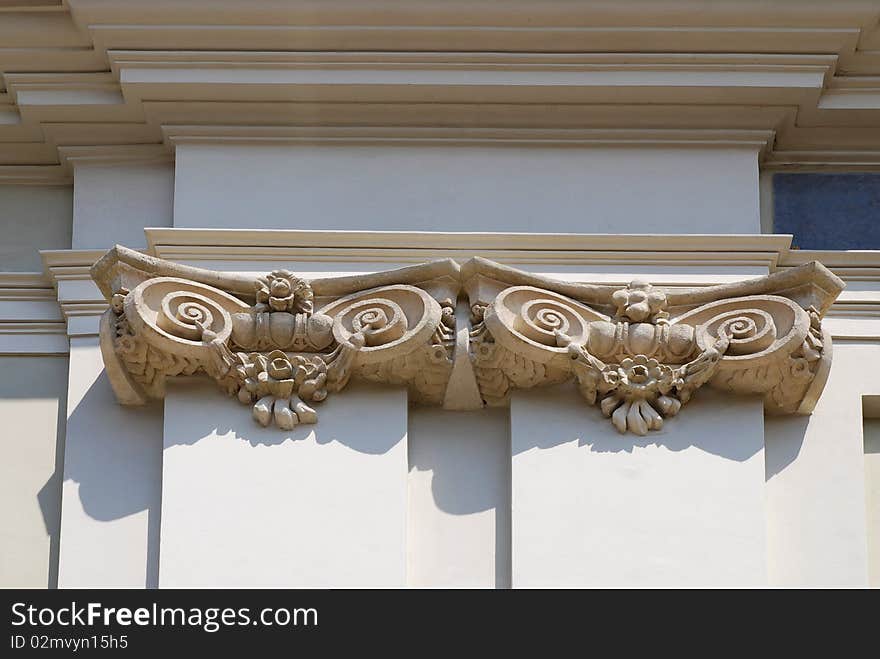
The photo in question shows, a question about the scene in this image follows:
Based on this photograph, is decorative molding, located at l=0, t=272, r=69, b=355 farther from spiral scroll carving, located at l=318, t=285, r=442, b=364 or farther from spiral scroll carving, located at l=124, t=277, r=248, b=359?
spiral scroll carving, located at l=318, t=285, r=442, b=364

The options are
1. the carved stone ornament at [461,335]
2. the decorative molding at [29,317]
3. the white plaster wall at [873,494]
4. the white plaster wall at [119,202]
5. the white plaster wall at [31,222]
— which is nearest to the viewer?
the carved stone ornament at [461,335]

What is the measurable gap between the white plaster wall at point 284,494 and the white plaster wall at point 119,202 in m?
0.87

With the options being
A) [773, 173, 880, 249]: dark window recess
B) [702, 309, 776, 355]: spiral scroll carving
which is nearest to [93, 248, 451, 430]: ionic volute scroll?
[702, 309, 776, 355]: spiral scroll carving

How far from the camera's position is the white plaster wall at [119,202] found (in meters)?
9.80

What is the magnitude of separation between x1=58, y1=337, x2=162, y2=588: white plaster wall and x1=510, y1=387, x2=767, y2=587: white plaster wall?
1.36m

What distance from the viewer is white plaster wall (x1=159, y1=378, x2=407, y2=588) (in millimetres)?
8852

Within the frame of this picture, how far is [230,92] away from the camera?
977 centimetres

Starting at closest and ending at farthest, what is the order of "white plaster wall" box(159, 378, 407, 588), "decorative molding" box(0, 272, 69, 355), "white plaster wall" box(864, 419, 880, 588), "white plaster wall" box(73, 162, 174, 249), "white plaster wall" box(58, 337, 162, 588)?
1. "white plaster wall" box(159, 378, 407, 588)
2. "white plaster wall" box(58, 337, 162, 588)
3. "white plaster wall" box(864, 419, 880, 588)
4. "decorative molding" box(0, 272, 69, 355)
5. "white plaster wall" box(73, 162, 174, 249)

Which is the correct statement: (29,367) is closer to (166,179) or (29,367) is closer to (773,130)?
(166,179)

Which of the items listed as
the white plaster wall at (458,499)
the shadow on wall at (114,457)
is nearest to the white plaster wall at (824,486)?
the white plaster wall at (458,499)

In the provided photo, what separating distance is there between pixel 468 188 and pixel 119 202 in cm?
141

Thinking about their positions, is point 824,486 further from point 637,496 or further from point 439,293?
point 439,293

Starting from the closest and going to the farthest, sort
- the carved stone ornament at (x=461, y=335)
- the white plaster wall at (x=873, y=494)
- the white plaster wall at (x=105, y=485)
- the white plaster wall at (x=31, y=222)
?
the white plaster wall at (x=105, y=485) → the carved stone ornament at (x=461, y=335) → the white plaster wall at (x=873, y=494) → the white plaster wall at (x=31, y=222)

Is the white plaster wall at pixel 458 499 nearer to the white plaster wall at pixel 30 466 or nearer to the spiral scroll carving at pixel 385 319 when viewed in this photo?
the spiral scroll carving at pixel 385 319
